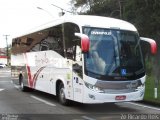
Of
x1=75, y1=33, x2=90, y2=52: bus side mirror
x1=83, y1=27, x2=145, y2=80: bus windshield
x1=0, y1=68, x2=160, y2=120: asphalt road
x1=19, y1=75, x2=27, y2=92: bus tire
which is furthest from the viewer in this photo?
A: x1=19, y1=75, x2=27, y2=92: bus tire

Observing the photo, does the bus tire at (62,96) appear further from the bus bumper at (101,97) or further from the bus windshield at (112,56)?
the bus windshield at (112,56)

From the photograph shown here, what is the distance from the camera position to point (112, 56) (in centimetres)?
1448

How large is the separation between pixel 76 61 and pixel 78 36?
96 cm

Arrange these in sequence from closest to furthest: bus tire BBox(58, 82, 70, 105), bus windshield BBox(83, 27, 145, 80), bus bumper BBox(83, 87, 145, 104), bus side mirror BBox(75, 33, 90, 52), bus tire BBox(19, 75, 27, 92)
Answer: bus side mirror BBox(75, 33, 90, 52) → bus bumper BBox(83, 87, 145, 104) → bus windshield BBox(83, 27, 145, 80) → bus tire BBox(58, 82, 70, 105) → bus tire BBox(19, 75, 27, 92)

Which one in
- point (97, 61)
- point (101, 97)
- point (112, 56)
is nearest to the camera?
point (101, 97)

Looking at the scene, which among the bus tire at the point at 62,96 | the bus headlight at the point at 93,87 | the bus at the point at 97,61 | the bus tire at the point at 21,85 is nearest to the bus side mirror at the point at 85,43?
the bus at the point at 97,61

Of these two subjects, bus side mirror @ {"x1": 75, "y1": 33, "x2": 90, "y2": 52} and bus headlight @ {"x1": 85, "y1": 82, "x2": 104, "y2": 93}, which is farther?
bus headlight @ {"x1": 85, "y1": 82, "x2": 104, "y2": 93}

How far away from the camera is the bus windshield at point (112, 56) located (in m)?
14.3

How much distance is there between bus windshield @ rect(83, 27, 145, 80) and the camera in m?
14.3

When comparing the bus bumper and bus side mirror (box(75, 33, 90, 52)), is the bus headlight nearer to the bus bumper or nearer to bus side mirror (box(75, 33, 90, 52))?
the bus bumper

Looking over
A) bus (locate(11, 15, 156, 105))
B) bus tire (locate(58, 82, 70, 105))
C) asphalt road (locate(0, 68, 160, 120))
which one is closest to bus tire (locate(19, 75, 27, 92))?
asphalt road (locate(0, 68, 160, 120))

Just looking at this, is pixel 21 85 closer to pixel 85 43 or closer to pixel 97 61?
pixel 97 61

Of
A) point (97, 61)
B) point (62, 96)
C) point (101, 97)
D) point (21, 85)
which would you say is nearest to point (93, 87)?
point (101, 97)

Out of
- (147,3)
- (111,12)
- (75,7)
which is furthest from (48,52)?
(75,7)
